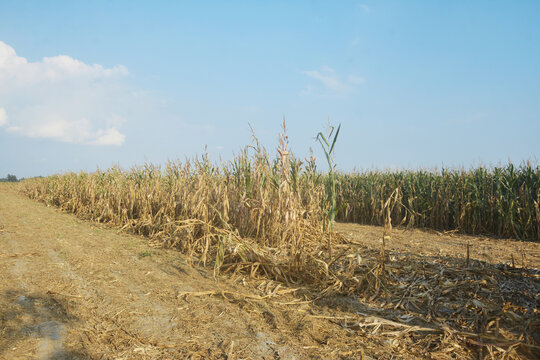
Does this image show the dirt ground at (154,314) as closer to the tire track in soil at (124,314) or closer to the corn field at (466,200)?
the tire track in soil at (124,314)

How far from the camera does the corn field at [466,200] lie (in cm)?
968

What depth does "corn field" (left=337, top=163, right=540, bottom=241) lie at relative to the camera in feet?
31.8

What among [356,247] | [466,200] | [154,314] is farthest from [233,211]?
[466,200]

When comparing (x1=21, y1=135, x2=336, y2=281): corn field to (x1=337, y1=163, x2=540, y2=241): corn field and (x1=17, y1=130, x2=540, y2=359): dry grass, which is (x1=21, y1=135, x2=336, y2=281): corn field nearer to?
(x1=17, y1=130, x2=540, y2=359): dry grass

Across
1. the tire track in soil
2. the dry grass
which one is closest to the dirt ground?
the tire track in soil

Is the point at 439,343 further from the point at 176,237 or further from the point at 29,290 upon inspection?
the point at 176,237

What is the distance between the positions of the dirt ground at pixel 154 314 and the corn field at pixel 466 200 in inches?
212

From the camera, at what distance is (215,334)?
10.3ft

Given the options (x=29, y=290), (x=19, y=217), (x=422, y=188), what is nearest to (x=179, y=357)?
(x=29, y=290)

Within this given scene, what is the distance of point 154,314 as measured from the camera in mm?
3518

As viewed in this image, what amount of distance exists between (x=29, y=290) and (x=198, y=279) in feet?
6.49

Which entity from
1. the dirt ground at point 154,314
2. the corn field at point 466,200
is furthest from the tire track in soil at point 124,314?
the corn field at point 466,200

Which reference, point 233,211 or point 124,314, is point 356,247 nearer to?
point 233,211

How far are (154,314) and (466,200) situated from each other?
1028cm
